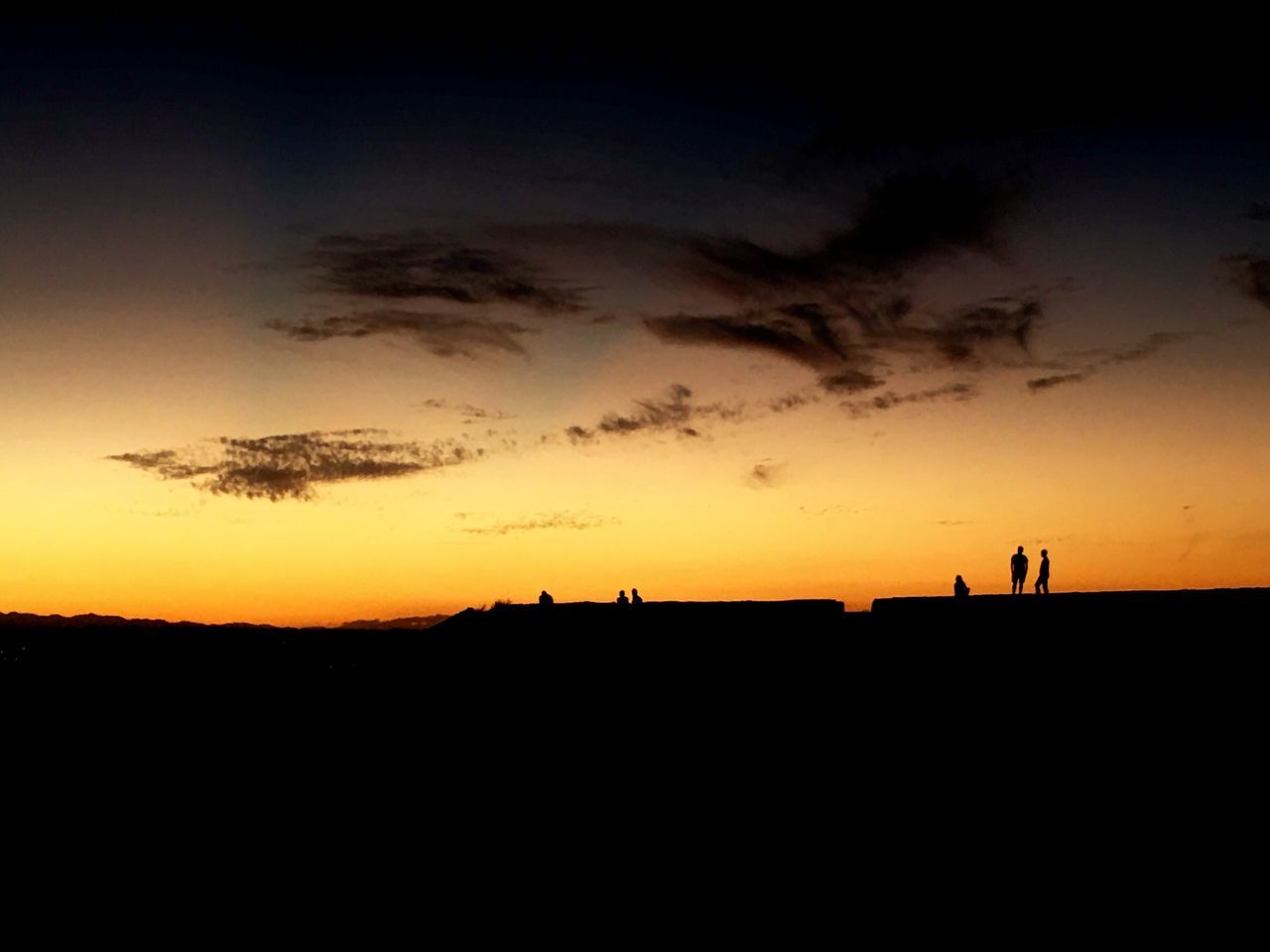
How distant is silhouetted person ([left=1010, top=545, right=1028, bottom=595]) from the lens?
2064 centimetres

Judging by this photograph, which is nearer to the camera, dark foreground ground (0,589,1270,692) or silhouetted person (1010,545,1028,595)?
dark foreground ground (0,589,1270,692)

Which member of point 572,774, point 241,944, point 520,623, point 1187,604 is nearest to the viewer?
point 241,944

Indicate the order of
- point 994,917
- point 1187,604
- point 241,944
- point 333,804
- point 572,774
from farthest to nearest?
point 333,804 → point 572,774 → point 1187,604 → point 241,944 → point 994,917

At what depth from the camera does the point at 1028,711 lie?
14.4m

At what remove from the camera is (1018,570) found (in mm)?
20781

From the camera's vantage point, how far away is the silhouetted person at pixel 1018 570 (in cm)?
2064

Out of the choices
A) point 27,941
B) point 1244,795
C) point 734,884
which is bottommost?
point 27,941

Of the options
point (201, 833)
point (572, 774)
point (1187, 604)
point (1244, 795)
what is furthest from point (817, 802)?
point (201, 833)

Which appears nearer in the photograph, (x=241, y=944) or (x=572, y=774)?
(x=241, y=944)

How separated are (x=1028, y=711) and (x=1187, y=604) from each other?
299 centimetres

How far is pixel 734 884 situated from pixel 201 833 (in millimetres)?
Result: 9832

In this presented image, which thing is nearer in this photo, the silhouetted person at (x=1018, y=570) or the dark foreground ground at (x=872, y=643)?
the dark foreground ground at (x=872, y=643)

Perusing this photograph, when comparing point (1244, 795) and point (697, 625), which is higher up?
point (697, 625)

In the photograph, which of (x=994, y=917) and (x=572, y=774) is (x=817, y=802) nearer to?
(x=994, y=917)
